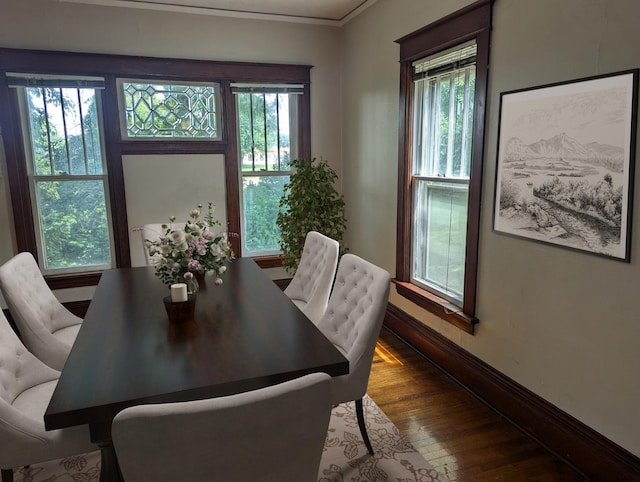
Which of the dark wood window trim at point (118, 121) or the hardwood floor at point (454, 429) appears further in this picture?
the dark wood window trim at point (118, 121)

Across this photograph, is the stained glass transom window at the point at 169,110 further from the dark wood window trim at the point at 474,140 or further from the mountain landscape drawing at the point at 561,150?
the mountain landscape drawing at the point at 561,150

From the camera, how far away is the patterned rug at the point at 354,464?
2119 millimetres

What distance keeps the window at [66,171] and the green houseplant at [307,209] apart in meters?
1.65

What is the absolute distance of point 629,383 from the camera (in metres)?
1.89

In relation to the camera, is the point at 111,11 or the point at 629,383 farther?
the point at 111,11

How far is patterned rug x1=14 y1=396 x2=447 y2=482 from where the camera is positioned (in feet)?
6.95

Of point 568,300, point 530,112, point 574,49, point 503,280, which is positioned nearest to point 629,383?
point 568,300

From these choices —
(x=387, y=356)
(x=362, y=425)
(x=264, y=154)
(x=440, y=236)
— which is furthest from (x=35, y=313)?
(x=264, y=154)

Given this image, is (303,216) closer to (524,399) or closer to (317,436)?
(524,399)

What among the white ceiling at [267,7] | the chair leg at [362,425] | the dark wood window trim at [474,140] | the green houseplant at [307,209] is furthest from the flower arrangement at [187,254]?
the white ceiling at [267,7]

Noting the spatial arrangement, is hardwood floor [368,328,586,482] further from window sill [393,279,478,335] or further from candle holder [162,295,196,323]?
candle holder [162,295,196,323]

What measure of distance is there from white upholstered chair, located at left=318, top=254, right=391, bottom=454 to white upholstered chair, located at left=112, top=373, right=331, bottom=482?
892 mm

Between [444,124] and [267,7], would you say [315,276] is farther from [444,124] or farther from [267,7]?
[267,7]

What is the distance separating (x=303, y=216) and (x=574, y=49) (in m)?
2.52
